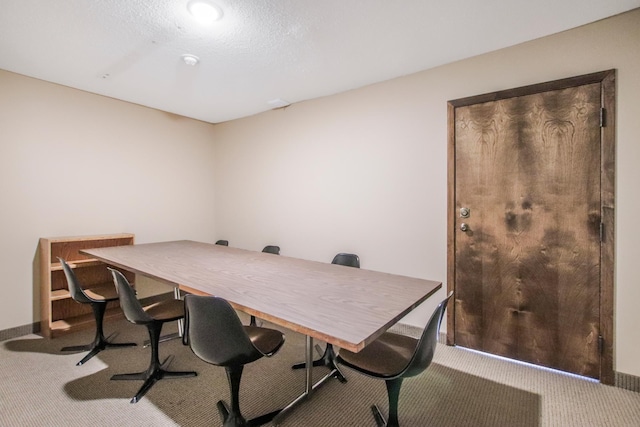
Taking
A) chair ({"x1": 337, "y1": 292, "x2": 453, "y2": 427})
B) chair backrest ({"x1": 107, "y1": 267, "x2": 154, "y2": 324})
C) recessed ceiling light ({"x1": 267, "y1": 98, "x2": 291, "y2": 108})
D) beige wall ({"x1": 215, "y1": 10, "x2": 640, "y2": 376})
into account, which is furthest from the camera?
recessed ceiling light ({"x1": 267, "y1": 98, "x2": 291, "y2": 108})

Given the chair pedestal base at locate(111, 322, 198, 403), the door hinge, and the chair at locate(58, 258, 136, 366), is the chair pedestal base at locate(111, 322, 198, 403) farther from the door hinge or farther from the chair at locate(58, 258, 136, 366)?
the door hinge

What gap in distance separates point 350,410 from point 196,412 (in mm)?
934

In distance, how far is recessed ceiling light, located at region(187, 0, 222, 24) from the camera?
1796 mm

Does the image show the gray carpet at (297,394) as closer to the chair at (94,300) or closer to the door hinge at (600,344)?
the chair at (94,300)

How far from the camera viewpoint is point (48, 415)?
5.91 ft

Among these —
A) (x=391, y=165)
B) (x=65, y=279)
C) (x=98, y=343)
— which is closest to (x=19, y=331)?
(x=65, y=279)

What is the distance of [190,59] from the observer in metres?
2.49

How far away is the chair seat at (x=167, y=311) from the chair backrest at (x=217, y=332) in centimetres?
70

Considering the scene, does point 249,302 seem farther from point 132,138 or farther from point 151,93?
point 132,138

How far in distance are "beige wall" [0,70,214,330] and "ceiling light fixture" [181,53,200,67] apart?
1.57 m

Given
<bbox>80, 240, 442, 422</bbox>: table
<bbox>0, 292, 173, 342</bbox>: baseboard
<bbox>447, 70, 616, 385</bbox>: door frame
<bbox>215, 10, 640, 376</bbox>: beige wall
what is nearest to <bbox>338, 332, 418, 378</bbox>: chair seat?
<bbox>80, 240, 442, 422</bbox>: table

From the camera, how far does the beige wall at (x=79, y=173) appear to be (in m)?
2.82

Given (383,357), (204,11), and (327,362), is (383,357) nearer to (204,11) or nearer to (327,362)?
(327,362)

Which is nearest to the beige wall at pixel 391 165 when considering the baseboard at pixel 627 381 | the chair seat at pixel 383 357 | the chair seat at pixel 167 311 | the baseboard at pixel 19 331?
the baseboard at pixel 627 381
